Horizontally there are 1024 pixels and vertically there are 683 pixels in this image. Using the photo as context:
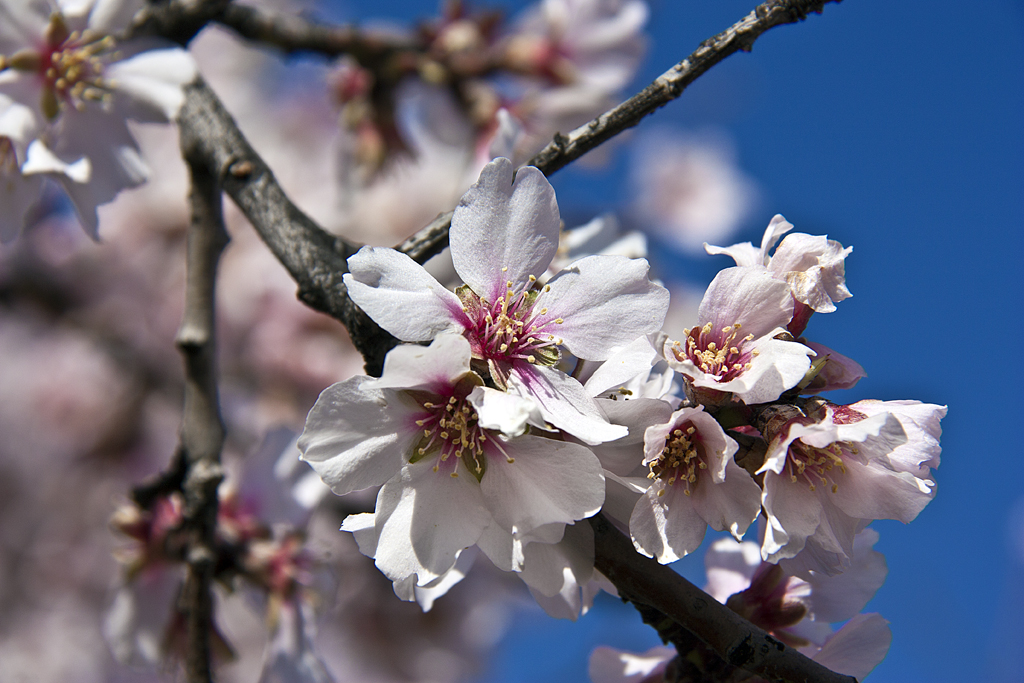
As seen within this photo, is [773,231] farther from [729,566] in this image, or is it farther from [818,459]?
[729,566]

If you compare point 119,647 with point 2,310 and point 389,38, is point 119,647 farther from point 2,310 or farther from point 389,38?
point 2,310

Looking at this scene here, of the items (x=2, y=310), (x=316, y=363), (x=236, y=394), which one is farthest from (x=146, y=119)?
A: (x=2, y=310)

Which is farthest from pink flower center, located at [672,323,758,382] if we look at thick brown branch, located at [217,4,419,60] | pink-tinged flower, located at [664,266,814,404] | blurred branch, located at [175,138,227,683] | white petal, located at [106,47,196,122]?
thick brown branch, located at [217,4,419,60]

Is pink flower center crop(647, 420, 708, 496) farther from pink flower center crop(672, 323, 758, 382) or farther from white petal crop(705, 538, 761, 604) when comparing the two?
white petal crop(705, 538, 761, 604)

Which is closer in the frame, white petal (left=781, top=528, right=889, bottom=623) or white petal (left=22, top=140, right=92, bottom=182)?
white petal (left=781, top=528, right=889, bottom=623)

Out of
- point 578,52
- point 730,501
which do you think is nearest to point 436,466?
point 730,501

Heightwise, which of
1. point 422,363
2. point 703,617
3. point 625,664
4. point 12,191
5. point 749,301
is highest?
point 12,191
